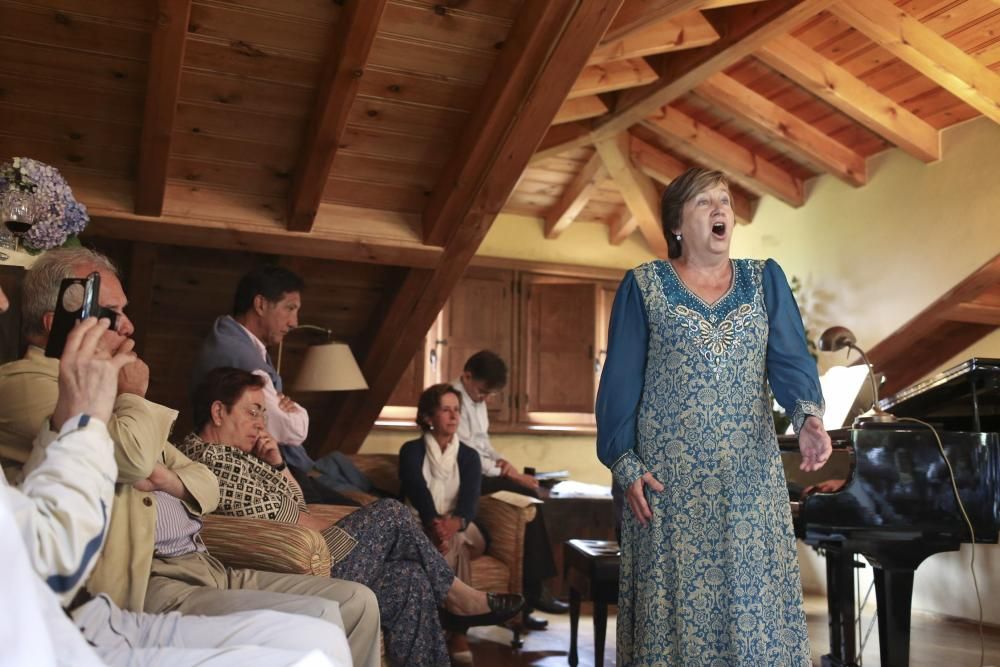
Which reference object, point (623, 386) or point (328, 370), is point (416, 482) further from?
point (623, 386)

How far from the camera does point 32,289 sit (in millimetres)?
1831

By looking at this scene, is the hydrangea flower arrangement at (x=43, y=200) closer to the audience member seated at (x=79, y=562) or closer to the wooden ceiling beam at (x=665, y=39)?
the audience member seated at (x=79, y=562)

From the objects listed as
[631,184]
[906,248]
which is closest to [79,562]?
[906,248]

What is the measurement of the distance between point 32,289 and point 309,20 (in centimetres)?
163

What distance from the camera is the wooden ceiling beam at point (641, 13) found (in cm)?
383

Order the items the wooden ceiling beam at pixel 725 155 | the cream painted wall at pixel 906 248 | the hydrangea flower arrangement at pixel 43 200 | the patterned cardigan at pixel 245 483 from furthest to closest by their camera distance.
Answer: the wooden ceiling beam at pixel 725 155
the cream painted wall at pixel 906 248
the patterned cardigan at pixel 245 483
the hydrangea flower arrangement at pixel 43 200

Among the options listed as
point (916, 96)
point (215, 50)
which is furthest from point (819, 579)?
point (215, 50)

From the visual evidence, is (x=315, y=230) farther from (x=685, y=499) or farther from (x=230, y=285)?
(x=685, y=499)

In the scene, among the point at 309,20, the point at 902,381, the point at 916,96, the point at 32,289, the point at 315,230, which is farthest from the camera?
the point at 902,381

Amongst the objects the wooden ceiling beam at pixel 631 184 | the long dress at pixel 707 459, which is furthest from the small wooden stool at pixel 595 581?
the wooden ceiling beam at pixel 631 184

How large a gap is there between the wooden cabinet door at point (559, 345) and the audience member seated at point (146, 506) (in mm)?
4896

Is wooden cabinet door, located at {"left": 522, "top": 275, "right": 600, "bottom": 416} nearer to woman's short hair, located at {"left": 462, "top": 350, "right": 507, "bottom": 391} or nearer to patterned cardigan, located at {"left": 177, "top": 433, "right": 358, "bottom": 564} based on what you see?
woman's short hair, located at {"left": 462, "top": 350, "right": 507, "bottom": 391}

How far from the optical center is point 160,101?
314cm

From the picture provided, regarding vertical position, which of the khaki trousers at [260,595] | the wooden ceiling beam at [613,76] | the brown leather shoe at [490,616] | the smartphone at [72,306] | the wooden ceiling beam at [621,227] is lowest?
the brown leather shoe at [490,616]
